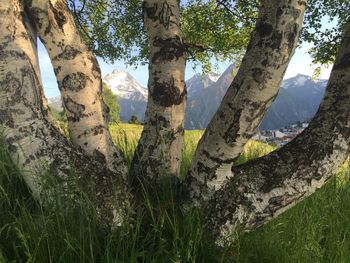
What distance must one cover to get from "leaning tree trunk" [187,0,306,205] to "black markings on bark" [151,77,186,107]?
0.73 meters

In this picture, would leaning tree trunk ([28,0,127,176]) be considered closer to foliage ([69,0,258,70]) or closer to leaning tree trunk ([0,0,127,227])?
leaning tree trunk ([0,0,127,227])

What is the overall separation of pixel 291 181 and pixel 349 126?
2.40ft

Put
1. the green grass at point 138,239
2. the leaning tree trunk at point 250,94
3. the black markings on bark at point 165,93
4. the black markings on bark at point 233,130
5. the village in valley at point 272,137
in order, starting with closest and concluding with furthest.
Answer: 1. the green grass at point 138,239
2. the leaning tree trunk at point 250,94
3. the black markings on bark at point 233,130
4. the black markings on bark at point 165,93
5. the village in valley at point 272,137

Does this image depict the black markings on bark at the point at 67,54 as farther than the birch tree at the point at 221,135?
Yes

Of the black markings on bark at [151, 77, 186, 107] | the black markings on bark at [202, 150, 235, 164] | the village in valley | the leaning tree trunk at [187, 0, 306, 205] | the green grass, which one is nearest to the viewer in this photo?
the green grass

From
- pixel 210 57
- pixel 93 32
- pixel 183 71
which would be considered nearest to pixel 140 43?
pixel 93 32

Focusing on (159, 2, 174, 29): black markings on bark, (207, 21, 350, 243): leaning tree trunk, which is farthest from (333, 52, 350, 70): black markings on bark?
(159, 2, 174, 29): black markings on bark

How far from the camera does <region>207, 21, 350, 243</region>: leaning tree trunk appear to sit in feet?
11.2

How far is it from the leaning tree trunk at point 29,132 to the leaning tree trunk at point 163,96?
→ 0.79m

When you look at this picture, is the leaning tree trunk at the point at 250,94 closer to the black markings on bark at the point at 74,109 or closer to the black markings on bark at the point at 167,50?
the black markings on bark at the point at 167,50

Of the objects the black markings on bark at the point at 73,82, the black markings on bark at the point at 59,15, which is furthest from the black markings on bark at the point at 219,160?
the black markings on bark at the point at 59,15

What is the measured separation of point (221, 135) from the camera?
348cm

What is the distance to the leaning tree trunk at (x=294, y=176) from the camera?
342 centimetres

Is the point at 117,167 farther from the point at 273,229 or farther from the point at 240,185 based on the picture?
the point at 273,229
